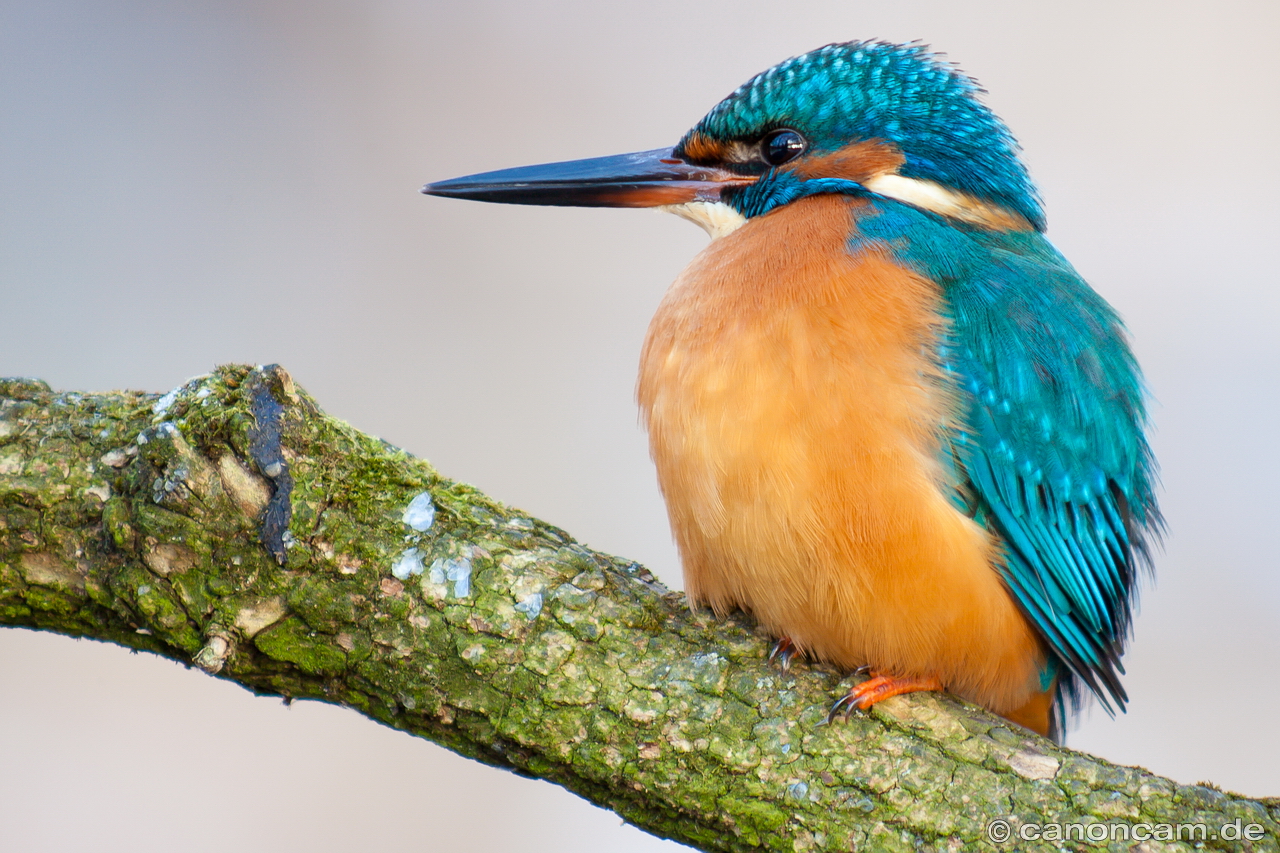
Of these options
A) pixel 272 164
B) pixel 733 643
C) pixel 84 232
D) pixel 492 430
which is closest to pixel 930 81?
pixel 733 643

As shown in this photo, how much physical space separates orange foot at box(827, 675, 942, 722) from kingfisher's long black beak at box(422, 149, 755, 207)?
1.19 meters

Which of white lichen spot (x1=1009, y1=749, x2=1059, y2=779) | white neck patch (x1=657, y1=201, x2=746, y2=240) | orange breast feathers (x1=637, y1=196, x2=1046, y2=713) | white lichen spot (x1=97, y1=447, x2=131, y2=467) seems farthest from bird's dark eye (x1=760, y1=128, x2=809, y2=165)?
white lichen spot (x1=97, y1=447, x2=131, y2=467)

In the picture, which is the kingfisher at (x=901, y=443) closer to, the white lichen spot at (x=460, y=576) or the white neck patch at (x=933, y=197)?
the white neck patch at (x=933, y=197)

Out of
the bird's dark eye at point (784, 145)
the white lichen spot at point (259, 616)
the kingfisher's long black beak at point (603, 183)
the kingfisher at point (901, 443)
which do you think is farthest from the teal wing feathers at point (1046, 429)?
the white lichen spot at point (259, 616)

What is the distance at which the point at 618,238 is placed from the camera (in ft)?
16.3

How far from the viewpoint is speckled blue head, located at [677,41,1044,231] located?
2.30m

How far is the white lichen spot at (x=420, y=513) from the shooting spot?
5.70 ft

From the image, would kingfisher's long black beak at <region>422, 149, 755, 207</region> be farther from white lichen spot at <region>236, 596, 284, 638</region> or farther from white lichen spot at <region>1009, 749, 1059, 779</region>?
white lichen spot at <region>1009, 749, 1059, 779</region>

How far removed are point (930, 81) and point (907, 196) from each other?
0.28 metres

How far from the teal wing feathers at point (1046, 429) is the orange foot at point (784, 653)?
1.32 feet

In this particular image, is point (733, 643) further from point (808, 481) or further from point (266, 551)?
point (266, 551)

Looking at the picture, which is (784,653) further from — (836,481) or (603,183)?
(603,183)

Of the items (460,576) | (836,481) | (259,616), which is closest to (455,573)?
(460,576)

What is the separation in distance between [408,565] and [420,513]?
4.2 inches
